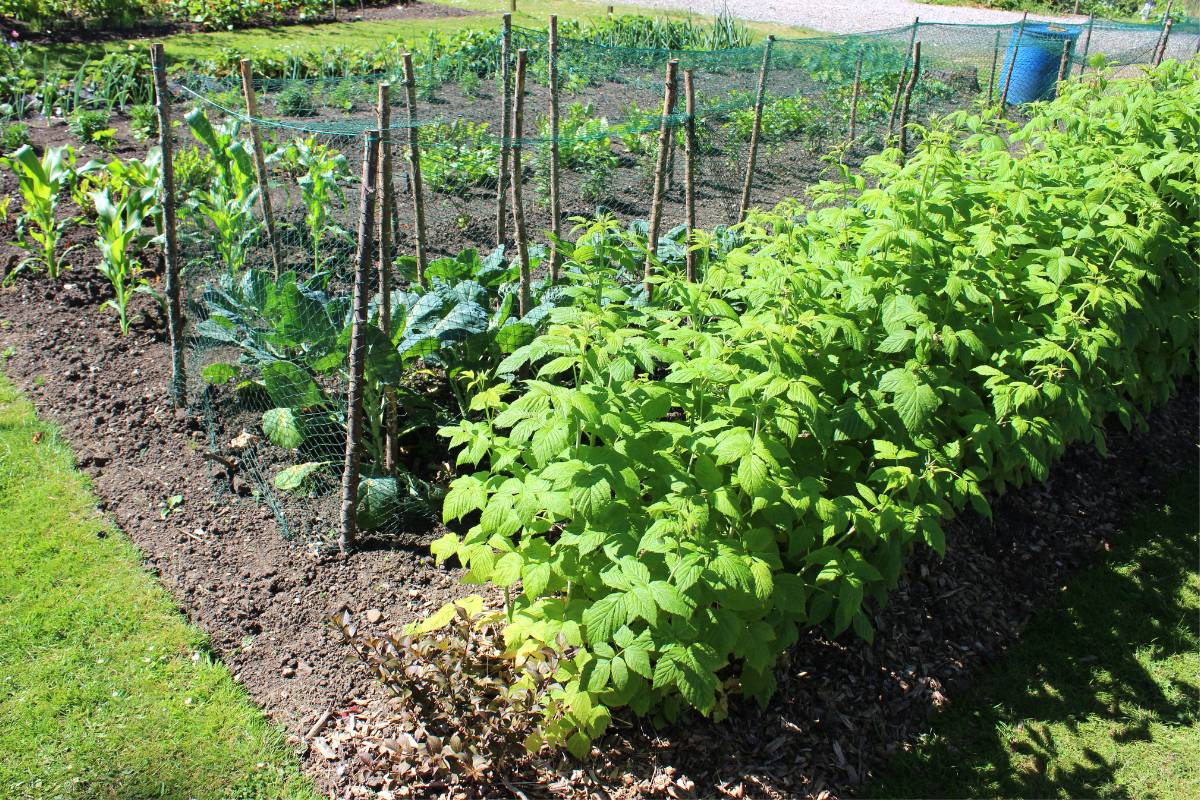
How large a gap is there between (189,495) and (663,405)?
9.22 ft

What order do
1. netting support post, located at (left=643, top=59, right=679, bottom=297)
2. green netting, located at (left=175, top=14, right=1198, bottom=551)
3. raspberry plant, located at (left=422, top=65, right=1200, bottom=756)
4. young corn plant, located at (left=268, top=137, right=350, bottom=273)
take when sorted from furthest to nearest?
1. young corn plant, located at (left=268, top=137, right=350, bottom=273)
2. netting support post, located at (left=643, top=59, right=679, bottom=297)
3. green netting, located at (left=175, top=14, right=1198, bottom=551)
4. raspberry plant, located at (left=422, top=65, right=1200, bottom=756)

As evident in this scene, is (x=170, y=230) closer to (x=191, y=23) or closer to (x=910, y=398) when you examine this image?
(x=910, y=398)

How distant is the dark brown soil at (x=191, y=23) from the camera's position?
1345 centimetres

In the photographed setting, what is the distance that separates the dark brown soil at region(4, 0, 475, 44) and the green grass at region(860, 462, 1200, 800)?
14395 millimetres

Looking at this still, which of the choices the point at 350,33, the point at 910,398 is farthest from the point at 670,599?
the point at 350,33

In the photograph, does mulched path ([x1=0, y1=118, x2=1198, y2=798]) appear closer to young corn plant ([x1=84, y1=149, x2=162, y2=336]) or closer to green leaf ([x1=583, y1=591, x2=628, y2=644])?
young corn plant ([x1=84, y1=149, x2=162, y2=336])

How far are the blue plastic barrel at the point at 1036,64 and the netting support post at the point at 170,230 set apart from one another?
11.0m

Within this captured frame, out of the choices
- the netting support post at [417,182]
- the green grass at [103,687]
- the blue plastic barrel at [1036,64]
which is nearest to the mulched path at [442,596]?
the green grass at [103,687]

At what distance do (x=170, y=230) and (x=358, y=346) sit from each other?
164cm

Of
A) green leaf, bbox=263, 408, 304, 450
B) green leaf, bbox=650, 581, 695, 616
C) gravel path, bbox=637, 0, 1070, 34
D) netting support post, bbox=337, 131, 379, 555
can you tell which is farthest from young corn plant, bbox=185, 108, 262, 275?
gravel path, bbox=637, 0, 1070, 34

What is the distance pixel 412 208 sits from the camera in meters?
7.71

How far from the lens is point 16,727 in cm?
358

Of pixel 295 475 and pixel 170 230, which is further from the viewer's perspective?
pixel 170 230

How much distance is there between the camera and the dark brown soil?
1345 cm
